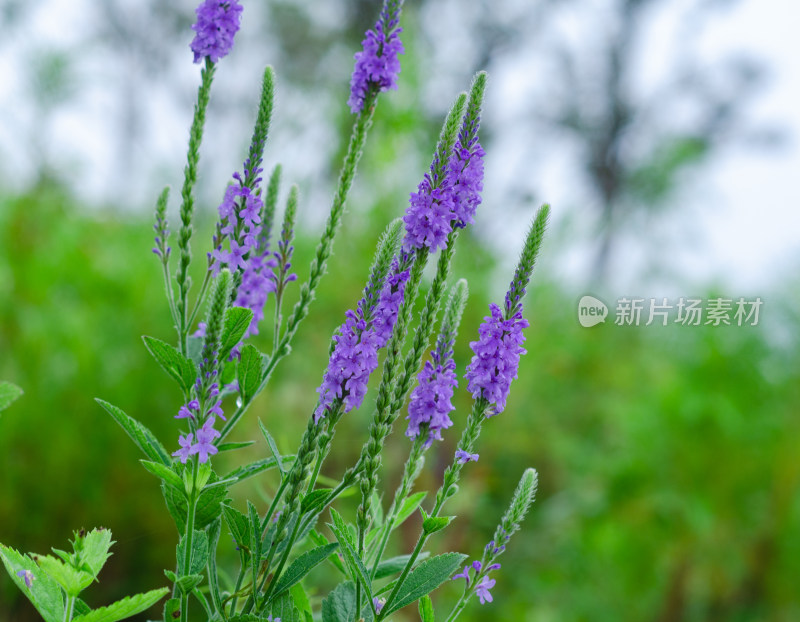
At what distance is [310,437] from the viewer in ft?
2.09

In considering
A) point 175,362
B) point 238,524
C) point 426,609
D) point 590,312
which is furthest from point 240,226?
point 590,312

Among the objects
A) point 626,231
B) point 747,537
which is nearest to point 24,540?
point 747,537

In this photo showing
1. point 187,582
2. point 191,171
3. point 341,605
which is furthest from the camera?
point 191,171

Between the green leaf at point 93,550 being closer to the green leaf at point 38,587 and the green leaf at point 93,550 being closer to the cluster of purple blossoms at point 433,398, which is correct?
the green leaf at point 38,587

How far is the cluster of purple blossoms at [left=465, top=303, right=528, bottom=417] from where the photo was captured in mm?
667

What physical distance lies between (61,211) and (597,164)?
6.94 metres

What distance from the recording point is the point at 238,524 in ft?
2.14

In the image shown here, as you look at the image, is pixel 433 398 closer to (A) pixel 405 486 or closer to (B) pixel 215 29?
(A) pixel 405 486

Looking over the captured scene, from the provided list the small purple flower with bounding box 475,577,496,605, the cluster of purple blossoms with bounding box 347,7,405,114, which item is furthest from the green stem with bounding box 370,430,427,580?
the cluster of purple blossoms with bounding box 347,7,405,114

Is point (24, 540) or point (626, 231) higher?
point (626, 231)

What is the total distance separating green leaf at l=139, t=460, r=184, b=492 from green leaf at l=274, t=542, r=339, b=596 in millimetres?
118

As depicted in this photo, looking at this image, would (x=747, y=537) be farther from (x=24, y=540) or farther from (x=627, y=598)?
(x=24, y=540)

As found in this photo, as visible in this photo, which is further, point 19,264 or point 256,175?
point 19,264

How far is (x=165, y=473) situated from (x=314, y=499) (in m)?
0.12
